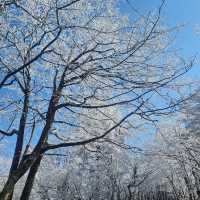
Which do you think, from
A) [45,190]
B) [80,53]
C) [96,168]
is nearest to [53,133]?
[80,53]

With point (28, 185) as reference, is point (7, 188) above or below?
below

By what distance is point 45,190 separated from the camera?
45031mm

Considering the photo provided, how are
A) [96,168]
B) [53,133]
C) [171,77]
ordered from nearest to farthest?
1. [171,77]
2. [53,133]
3. [96,168]

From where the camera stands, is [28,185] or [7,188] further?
[28,185]

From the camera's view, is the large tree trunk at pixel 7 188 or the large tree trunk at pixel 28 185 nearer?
the large tree trunk at pixel 7 188

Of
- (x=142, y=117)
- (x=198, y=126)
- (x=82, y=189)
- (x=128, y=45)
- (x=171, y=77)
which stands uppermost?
(x=198, y=126)

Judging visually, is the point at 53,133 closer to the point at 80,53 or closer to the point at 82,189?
the point at 80,53

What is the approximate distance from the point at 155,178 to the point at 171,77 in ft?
104

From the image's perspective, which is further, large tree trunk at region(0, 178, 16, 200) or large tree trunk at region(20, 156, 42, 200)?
large tree trunk at region(20, 156, 42, 200)

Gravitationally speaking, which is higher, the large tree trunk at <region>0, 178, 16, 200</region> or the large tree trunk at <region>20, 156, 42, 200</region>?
the large tree trunk at <region>20, 156, 42, 200</region>

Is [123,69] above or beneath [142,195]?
beneath

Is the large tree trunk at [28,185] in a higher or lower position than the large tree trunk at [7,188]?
higher

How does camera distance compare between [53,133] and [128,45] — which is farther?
[53,133]

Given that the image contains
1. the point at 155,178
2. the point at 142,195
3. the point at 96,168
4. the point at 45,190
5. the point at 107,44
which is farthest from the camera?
Answer: the point at 45,190
